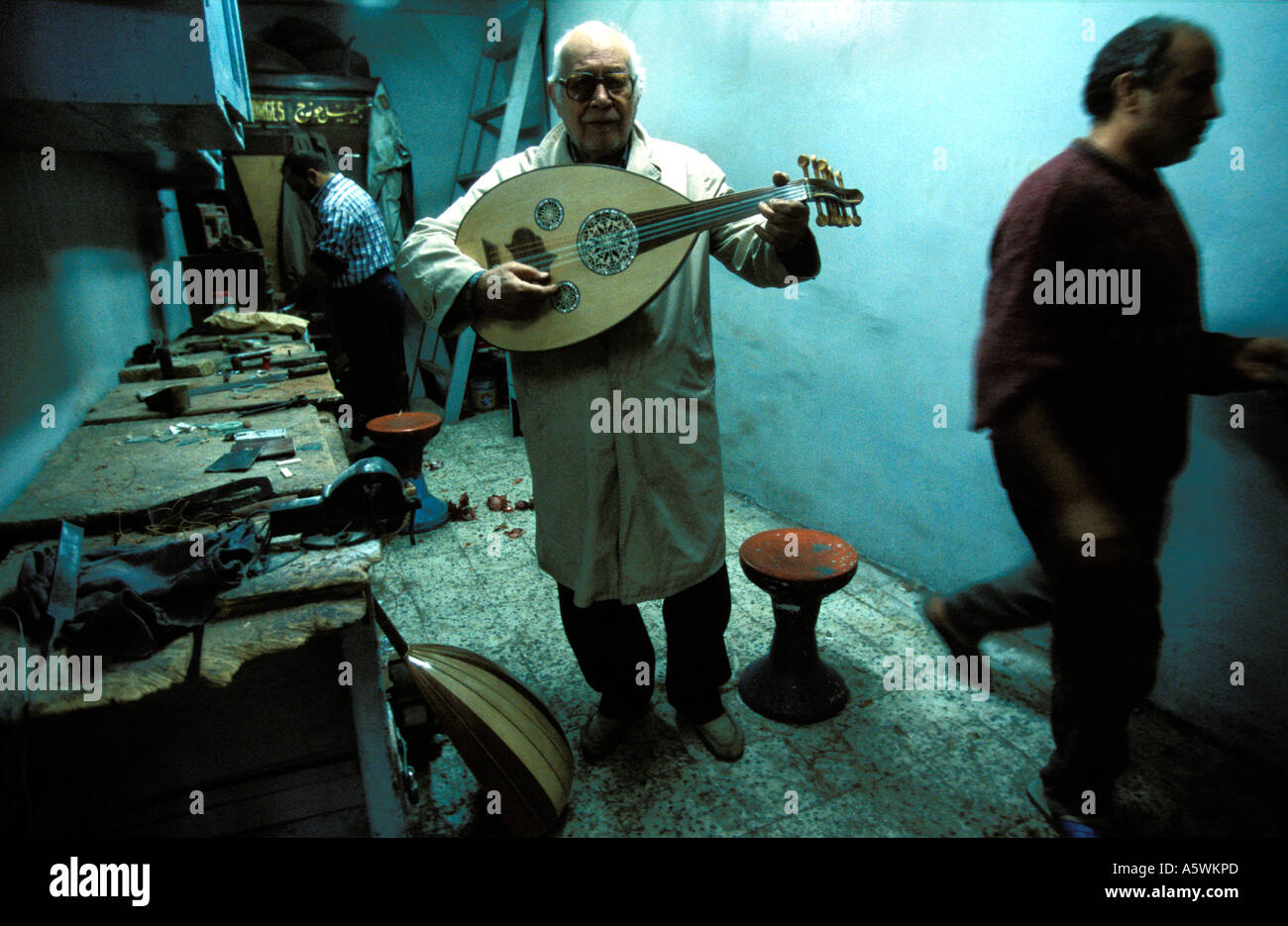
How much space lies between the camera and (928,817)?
188 cm

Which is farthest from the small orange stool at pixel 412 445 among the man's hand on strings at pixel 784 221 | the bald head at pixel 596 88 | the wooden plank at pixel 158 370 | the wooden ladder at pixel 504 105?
the man's hand on strings at pixel 784 221

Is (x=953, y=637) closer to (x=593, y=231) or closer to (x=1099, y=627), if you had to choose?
(x=1099, y=627)

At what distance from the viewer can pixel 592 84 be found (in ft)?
5.88

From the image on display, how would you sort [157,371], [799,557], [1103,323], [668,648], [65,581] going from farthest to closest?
[157,371]
[799,557]
[668,648]
[1103,323]
[65,581]

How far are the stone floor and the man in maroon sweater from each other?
1.70 ft

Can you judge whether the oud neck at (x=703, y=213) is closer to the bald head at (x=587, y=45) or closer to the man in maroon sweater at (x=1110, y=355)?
the bald head at (x=587, y=45)

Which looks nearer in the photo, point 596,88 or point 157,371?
point 596,88

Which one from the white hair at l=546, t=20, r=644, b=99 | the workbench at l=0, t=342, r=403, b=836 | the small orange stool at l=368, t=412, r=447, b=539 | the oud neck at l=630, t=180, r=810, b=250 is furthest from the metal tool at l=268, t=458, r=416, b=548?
the small orange stool at l=368, t=412, r=447, b=539

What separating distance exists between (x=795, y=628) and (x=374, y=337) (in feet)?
12.4

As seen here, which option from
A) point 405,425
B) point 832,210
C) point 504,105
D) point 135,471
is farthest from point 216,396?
point 504,105

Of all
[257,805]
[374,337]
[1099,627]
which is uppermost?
[374,337]

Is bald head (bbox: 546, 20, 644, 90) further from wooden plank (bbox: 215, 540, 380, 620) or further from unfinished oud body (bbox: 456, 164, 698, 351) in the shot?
wooden plank (bbox: 215, 540, 380, 620)

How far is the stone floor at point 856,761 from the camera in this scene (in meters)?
1.87
